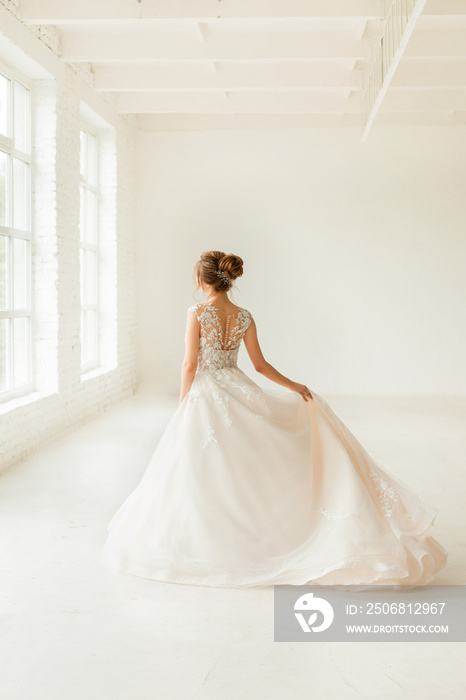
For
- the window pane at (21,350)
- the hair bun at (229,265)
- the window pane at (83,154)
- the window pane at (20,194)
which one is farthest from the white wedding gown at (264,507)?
the window pane at (83,154)

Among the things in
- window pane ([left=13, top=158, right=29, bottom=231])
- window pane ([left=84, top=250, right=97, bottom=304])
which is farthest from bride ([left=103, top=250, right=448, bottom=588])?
window pane ([left=84, top=250, right=97, bottom=304])

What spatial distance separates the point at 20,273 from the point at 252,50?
296 centimetres

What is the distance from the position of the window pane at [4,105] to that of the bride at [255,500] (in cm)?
322

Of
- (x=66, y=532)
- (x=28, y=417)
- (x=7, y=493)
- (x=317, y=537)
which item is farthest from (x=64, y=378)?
(x=317, y=537)

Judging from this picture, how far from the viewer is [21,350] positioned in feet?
21.3

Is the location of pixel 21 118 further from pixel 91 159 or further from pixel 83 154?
pixel 91 159

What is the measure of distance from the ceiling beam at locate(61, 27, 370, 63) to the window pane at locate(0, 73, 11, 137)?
32.6 inches

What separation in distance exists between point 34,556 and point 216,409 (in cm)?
122

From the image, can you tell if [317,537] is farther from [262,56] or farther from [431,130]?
[431,130]

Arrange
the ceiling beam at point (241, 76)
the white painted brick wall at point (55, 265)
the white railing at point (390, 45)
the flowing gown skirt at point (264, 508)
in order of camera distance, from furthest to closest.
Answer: the ceiling beam at point (241, 76)
the white painted brick wall at point (55, 265)
the white railing at point (390, 45)
the flowing gown skirt at point (264, 508)

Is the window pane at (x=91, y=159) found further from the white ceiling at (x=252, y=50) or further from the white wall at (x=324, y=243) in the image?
the white wall at (x=324, y=243)

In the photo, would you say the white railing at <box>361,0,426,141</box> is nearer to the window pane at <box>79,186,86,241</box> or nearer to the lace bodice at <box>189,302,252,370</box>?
the lace bodice at <box>189,302,252,370</box>

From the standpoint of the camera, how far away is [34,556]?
3.71m

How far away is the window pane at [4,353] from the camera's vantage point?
6.05 m
